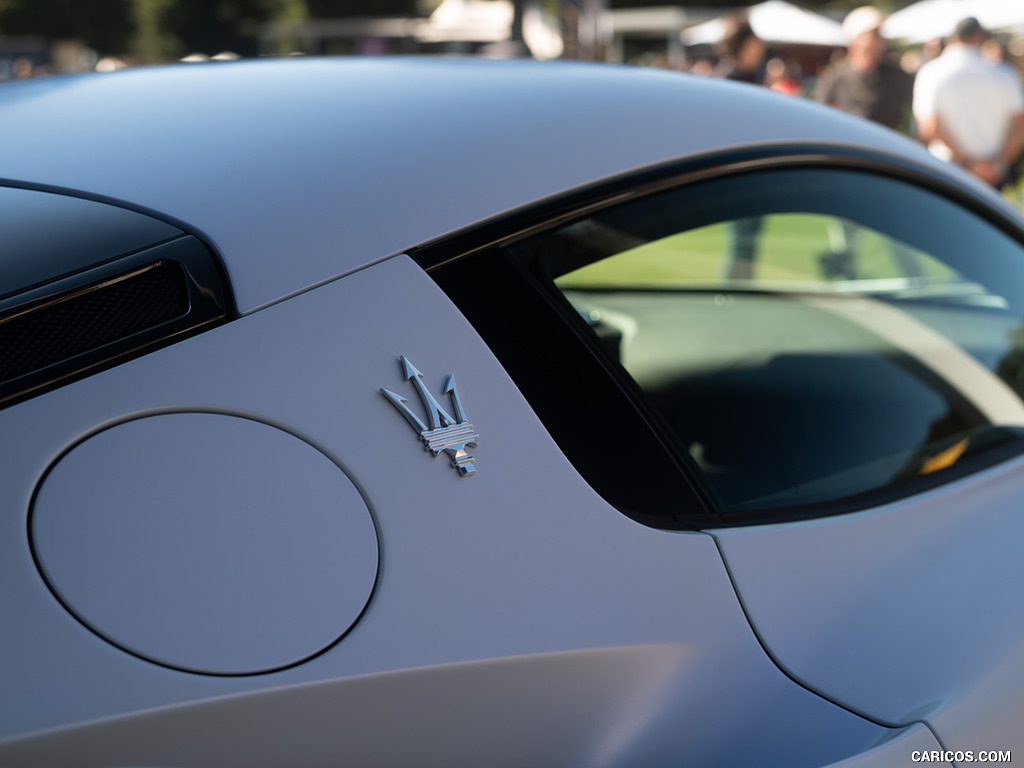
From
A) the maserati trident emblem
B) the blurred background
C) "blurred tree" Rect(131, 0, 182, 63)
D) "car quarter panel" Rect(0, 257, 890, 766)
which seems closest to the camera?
"car quarter panel" Rect(0, 257, 890, 766)

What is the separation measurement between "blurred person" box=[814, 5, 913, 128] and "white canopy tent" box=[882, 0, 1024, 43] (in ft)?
32.2

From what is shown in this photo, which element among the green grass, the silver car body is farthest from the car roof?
the green grass

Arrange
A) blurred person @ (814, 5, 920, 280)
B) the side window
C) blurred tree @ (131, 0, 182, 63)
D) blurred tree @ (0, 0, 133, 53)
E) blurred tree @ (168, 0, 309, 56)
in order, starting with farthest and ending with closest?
1. blurred tree @ (168, 0, 309, 56)
2. blurred tree @ (131, 0, 182, 63)
3. blurred tree @ (0, 0, 133, 53)
4. blurred person @ (814, 5, 920, 280)
5. the side window

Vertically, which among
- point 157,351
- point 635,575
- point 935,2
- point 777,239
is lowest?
point 635,575

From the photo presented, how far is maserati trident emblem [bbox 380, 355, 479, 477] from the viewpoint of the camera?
41.1 inches

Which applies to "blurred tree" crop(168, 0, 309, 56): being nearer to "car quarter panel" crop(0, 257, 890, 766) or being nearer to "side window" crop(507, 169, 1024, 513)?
"side window" crop(507, 169, 1024, 513)

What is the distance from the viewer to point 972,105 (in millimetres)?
5828

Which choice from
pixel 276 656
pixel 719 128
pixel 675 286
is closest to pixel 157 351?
pixel 276 656

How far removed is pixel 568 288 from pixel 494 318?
1.59m

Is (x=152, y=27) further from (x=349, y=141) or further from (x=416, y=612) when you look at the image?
(x=416, y=612)

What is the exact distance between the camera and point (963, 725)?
1146 millimetres

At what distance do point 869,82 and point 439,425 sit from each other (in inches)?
252

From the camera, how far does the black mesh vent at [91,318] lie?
944 millimetres

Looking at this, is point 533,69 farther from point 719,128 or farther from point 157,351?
point 157,351
